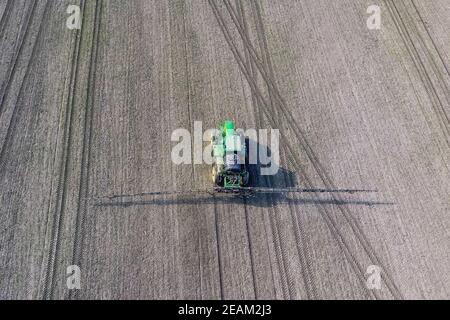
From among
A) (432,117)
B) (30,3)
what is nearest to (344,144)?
(432,117)

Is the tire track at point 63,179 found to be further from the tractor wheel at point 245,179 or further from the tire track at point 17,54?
the tractor wheel at point 245,179

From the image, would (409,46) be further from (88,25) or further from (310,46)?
(88,25)

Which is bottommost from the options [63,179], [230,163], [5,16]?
[230,163]

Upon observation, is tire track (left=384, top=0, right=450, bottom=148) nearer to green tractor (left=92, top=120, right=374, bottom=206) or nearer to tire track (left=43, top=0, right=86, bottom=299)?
green tractor (left=92, top=120, right=374, bottom=206)

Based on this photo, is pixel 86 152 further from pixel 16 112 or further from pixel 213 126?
pixel 213 126

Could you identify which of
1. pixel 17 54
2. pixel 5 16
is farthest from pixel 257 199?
pixel 5 16

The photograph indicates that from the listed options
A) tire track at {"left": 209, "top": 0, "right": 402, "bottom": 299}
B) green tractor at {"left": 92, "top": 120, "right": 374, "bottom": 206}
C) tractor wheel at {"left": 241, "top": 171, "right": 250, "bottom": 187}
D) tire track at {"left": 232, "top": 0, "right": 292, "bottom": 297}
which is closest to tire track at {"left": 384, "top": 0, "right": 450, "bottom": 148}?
green tractor at {"left": 92, "top": 120, "right": 374, "bottom": 206}
